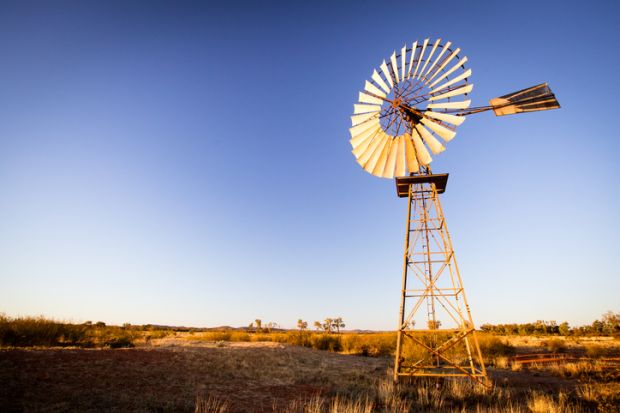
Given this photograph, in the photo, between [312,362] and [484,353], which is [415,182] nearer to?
[312,362]

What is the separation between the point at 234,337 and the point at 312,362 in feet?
38.3

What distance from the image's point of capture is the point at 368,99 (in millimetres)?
13953

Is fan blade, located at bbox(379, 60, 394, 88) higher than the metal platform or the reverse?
higher

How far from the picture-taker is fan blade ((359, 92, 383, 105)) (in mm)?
13750

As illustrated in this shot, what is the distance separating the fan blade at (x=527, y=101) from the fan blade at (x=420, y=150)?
280cm

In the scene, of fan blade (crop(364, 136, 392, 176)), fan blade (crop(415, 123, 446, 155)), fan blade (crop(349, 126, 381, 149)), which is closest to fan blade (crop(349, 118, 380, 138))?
fan blade (crop(349, 126, 381, 149))

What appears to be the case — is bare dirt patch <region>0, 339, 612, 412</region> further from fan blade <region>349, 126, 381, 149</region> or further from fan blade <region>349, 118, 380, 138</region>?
fan blade <region>349, 118, 380, 138</region>

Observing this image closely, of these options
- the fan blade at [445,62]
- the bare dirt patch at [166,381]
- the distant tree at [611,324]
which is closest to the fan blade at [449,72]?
the fan blade at [445,62]

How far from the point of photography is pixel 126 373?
9.11m

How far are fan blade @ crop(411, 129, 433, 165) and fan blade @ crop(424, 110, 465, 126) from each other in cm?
90

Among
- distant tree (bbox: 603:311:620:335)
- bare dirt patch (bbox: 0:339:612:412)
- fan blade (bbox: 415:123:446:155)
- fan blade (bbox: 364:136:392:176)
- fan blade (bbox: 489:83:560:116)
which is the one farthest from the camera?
distant tree (bbox: 603:311:620:335)

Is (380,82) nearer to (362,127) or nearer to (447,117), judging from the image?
(362,127)

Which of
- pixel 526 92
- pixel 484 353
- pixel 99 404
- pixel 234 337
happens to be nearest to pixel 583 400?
pixel 526 92

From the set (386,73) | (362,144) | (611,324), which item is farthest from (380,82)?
(611,324)
